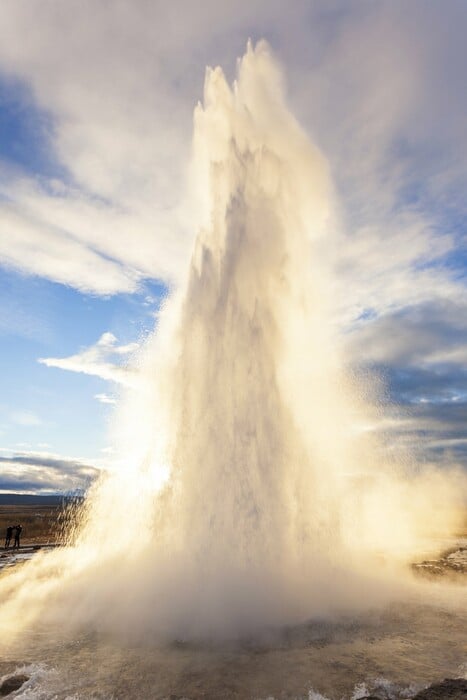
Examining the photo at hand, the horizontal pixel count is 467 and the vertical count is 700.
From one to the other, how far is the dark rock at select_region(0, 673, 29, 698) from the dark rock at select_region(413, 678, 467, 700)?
7563 mm

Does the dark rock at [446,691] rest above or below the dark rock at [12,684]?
above

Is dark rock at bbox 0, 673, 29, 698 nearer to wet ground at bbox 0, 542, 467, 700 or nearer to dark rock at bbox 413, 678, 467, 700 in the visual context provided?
wet ground at bbox 0, 542, 467, 700

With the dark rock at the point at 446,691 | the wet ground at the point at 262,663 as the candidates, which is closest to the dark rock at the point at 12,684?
the wet ground at the point at 262,663

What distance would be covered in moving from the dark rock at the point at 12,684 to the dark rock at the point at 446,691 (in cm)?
756

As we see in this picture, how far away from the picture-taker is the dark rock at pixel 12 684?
27.4 feet

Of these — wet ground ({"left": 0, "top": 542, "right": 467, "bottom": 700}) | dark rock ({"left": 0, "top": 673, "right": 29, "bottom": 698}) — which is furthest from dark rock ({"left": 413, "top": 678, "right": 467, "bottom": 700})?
dark rock ({"left": 0, "top": 673, "right": 29, "bottom": 698})

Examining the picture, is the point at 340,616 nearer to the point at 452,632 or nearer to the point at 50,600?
the point at 452,632

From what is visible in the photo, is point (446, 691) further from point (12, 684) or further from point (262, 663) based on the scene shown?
point (12, 684)

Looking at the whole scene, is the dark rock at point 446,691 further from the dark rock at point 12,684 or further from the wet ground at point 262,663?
the dark rock at point 12,684

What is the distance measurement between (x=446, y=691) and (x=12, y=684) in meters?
8.32

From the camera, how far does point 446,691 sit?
26.0 ft

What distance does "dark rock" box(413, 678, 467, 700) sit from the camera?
25.2 feet

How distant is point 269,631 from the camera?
1139cm

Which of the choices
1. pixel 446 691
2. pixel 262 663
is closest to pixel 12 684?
pixel 262 663
